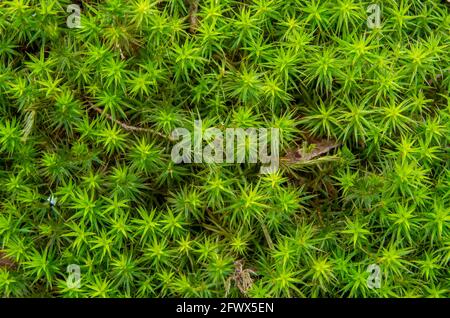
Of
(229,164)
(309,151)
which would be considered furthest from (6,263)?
(309,151)

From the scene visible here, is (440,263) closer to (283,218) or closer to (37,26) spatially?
(283,218)

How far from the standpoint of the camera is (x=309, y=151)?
2209 millimetres

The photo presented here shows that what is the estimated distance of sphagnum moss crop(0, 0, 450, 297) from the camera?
216 centimetres

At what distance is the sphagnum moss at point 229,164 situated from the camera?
7.07ft

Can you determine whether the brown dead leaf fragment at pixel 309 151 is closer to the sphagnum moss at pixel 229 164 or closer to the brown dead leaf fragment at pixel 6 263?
the sphagnum moss at pixel 229 164

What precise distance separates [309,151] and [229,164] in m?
0.33

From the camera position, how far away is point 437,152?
2215mm

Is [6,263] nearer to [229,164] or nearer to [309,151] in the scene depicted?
[229,164]

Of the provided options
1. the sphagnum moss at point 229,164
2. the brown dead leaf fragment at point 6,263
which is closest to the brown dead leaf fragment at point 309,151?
the sphagnum moss at point 229,164

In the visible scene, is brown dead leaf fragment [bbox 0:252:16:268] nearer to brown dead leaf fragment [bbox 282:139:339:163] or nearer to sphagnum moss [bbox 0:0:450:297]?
sphagnum moss [bbox 0:0:450:297]

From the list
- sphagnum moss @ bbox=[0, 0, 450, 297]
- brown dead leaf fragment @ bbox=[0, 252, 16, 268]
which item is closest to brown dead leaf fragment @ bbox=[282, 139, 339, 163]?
sphagnum moss @ bbox=[0, 0, 450, 297]

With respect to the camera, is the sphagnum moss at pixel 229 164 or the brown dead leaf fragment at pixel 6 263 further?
the brown dead leaf fragment at pixel 6 263
